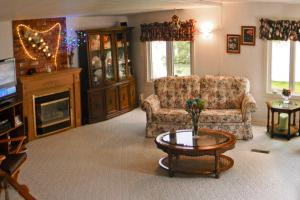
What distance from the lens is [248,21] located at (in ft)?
22.2

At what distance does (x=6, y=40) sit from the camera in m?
5.97

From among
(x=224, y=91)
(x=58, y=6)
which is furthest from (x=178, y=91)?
(x=58, y=6)

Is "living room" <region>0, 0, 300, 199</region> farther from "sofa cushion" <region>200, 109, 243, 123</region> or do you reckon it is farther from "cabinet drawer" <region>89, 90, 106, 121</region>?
"sofa cushion" <region>200, 109, 243, 123</region>

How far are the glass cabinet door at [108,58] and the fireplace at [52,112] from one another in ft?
3.69

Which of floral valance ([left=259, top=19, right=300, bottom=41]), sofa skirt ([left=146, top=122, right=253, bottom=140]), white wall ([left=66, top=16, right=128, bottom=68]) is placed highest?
white wall ([left=66, top=16, right=128, bottom=68])

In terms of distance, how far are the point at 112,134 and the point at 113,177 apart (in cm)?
197

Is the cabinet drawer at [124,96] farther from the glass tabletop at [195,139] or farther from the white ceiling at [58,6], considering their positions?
the glass tabletop at [195,139]

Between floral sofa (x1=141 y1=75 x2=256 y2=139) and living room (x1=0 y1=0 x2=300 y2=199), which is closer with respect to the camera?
living room (x1=0 y1=0 x2=300 y2=199)

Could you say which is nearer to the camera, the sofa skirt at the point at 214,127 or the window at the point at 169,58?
the sofa skirt at the point at 214,127

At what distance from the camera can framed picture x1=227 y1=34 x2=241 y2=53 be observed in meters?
6.97

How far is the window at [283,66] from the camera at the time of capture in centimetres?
644

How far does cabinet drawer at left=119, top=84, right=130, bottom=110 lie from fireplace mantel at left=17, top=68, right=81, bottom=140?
1176 millimetres

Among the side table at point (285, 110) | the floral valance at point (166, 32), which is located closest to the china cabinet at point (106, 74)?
the floral valance at point (166, 32)

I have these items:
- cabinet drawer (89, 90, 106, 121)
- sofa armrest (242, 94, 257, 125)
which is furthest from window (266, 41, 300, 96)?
cabinet drawer (89, 90, 106, 121)
